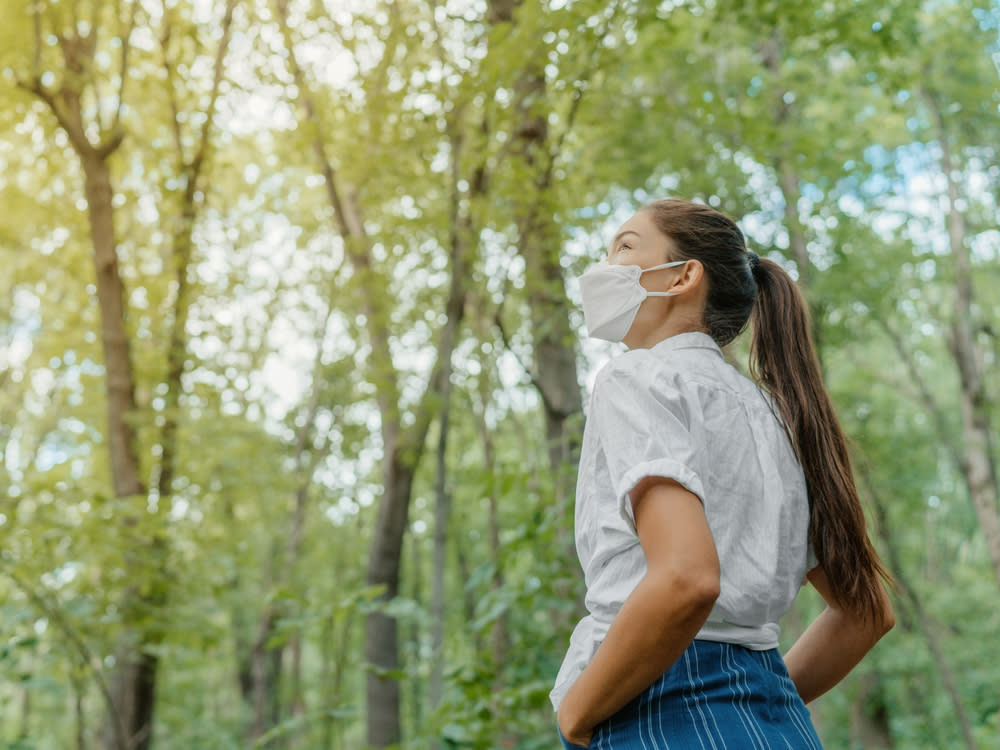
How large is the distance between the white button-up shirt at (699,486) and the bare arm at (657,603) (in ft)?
0.13

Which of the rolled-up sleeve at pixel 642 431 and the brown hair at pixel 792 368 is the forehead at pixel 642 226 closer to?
the brown hair at pixel 792 368

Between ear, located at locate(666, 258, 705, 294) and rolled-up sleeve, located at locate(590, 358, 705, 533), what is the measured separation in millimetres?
265

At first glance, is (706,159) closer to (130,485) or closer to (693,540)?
(130,485)

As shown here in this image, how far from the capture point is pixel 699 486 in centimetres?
117

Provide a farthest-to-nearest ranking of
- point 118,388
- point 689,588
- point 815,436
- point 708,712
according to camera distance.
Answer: point 118,388, point 815,436, point 708,712, point 689,588

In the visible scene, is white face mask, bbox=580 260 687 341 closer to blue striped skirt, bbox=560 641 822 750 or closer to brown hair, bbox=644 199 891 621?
brown hair, bbox=644 199 891 621

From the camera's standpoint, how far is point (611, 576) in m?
1.26

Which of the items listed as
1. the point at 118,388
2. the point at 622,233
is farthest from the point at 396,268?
the point at 622,233

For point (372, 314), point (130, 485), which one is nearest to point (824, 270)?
point (372, 314)

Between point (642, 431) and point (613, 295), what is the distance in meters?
0.40

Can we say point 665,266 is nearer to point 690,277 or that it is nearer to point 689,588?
point 690,277

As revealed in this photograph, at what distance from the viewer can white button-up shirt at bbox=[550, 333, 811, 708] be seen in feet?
4.03

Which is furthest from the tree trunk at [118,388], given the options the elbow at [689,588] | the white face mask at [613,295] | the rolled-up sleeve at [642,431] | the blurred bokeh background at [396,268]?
the elbow at [689,588]

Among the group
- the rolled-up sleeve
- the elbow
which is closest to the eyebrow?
the rolled-up sleeve
